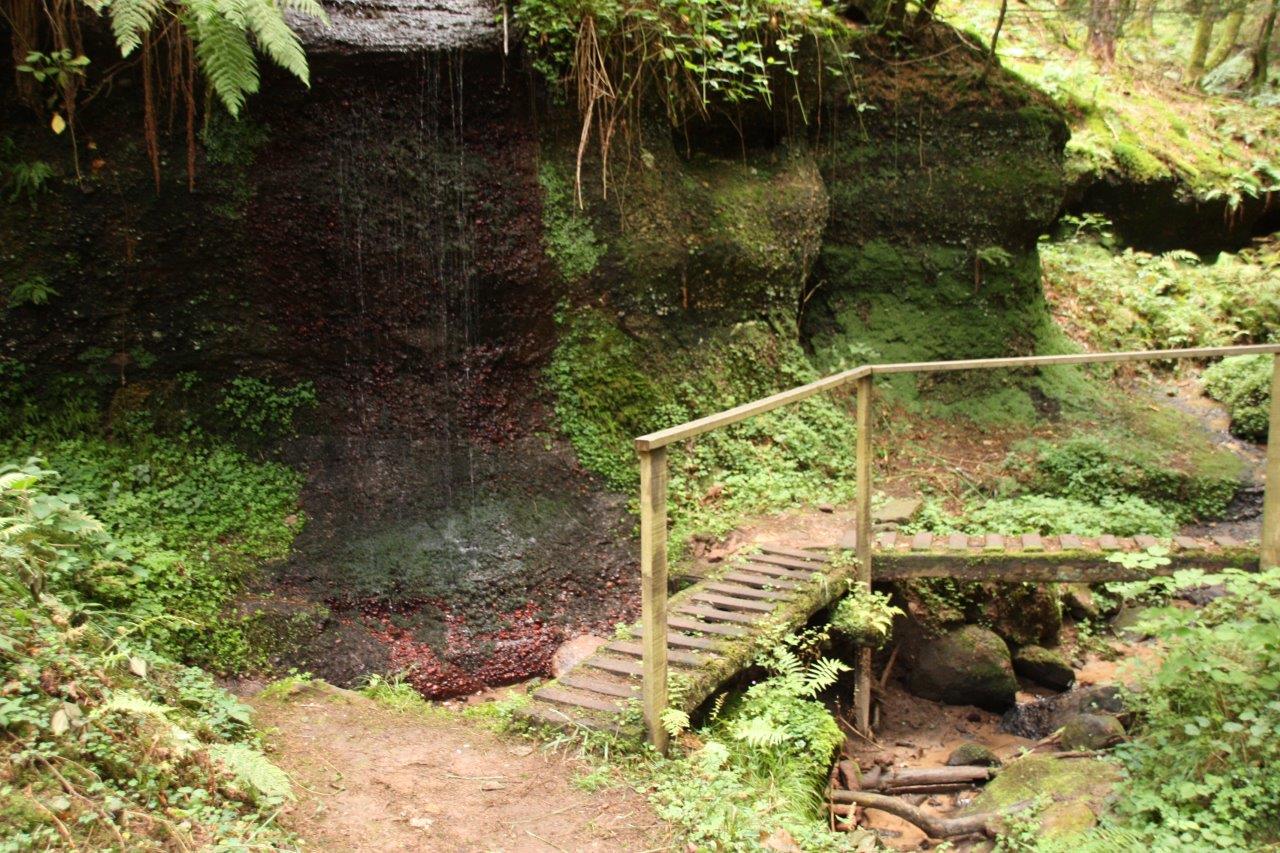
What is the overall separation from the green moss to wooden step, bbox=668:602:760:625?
10.9 ft

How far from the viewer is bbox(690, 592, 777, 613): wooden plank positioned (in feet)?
17.9

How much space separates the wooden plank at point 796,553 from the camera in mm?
6340

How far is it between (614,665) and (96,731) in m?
2.42

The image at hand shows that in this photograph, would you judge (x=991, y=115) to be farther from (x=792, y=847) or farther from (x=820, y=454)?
(x=792, y=847)

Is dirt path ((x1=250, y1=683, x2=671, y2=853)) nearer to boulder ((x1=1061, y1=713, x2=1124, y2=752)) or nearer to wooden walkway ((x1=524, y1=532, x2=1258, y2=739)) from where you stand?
wooden walkway ((x1=524, y1=532, x2=1258, y2=739))

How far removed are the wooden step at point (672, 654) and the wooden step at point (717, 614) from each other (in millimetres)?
479

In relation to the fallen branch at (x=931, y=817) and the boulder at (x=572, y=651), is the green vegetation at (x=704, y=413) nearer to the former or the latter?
the boulder at (x=572, y=651)

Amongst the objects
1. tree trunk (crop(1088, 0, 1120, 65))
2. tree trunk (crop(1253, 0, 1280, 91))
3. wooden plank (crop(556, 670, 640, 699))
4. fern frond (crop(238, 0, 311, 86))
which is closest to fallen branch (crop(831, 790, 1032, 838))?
wooden plank (crop(556, 670, 640, 699))

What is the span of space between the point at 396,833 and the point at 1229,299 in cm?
1332

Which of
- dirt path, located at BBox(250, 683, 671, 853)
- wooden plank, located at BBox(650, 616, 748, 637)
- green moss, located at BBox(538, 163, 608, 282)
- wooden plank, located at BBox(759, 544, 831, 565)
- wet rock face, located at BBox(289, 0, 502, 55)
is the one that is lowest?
dirt path, located at BBox(250, 683, 671, 853)

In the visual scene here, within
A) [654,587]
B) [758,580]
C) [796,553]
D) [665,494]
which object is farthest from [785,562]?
[665,494]

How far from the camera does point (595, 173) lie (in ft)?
25.4

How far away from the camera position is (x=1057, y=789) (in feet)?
16.4

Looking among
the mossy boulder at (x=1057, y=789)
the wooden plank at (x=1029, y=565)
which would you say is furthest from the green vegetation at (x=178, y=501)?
the mossy boulder at (x=1057, y=789)
